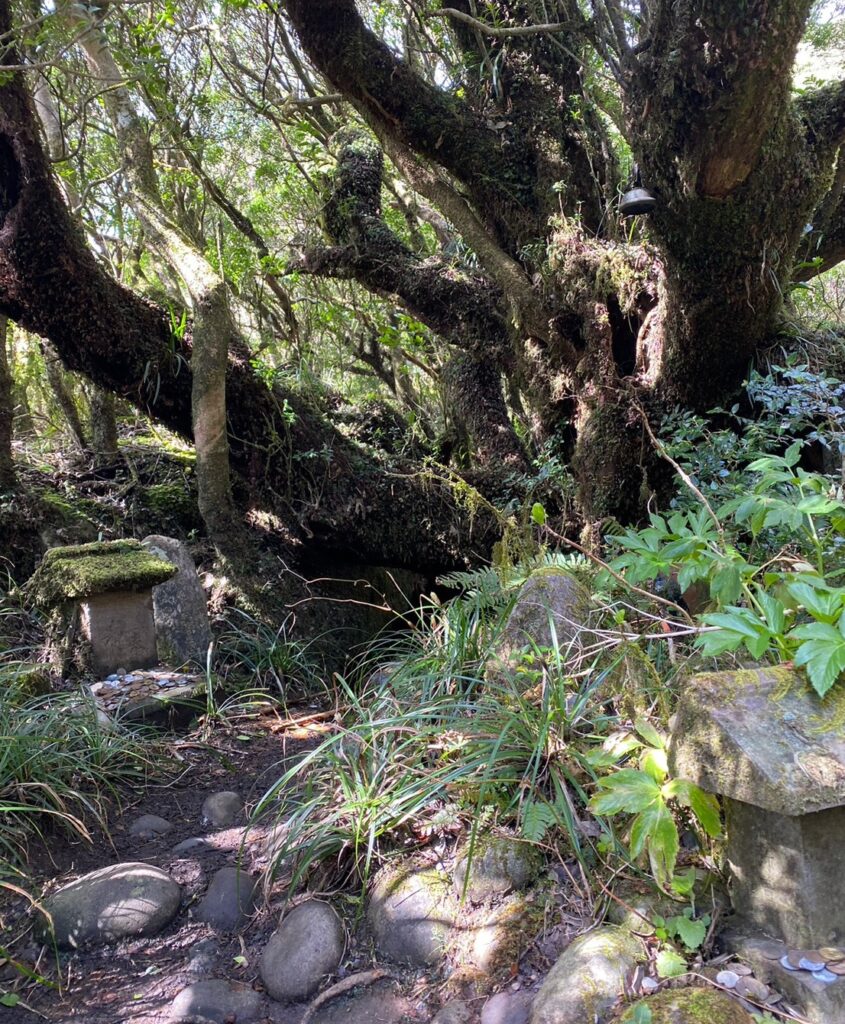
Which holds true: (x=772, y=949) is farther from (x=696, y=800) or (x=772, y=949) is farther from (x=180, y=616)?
(x=180, y=616)

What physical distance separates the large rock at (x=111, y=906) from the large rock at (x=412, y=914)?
76 centimetres

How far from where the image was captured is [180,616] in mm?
4734

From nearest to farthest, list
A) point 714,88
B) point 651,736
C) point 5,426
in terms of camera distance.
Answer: point 651,736 → point 714,88 → point 5,426

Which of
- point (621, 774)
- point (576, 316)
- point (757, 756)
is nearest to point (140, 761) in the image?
point (621, 774)

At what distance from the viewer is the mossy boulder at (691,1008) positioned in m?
1.43

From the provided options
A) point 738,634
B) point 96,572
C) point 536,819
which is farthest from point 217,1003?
point 96,572

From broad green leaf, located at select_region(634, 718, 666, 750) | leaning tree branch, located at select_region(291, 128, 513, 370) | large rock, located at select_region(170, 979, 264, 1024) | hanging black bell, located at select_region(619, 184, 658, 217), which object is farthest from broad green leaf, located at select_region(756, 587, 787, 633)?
leaning tree branch, located at select_region(291, 128, 513, 370)

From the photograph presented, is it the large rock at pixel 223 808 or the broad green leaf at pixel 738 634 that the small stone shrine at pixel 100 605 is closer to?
the large rock at pixel 223 808

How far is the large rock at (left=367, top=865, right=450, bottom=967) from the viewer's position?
2025 millimetres

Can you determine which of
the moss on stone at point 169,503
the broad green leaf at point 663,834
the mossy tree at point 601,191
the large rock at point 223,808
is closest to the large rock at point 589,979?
the broad green leaf at point 663,834

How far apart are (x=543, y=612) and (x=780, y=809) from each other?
1615 mm

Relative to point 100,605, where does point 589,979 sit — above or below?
below

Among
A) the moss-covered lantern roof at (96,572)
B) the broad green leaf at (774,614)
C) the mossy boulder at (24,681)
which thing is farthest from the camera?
the moss-covered lantern roof at (96,572)

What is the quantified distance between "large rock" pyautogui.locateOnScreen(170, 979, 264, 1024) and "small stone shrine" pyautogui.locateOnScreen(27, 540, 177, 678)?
2.39 metres
